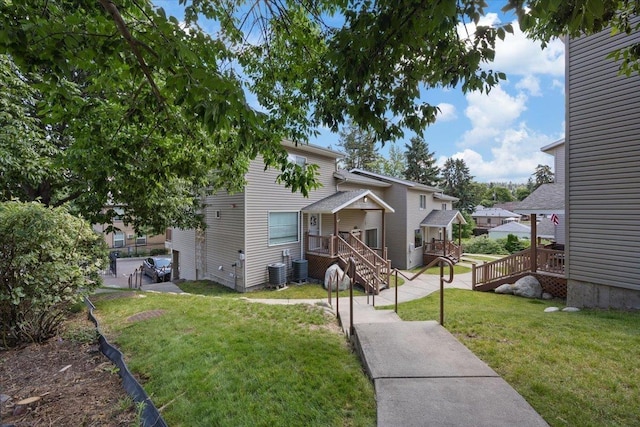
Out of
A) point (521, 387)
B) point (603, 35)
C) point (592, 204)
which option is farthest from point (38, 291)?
point (603, 35)

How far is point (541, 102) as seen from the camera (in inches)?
453

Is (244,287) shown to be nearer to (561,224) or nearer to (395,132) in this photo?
(395,132)

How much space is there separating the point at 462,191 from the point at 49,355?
167 ft

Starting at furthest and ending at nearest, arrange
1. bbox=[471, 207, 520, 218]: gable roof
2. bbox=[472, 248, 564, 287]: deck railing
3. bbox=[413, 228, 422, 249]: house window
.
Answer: bbox=[471, 207, 520, 218]: gable roof → bbox=[413, 228, 422, 249]: house window → bbox=[472, 248, 564, 287]: deck railing

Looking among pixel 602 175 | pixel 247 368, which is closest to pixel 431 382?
pixel 247 368

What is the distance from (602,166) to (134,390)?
36.7 feet

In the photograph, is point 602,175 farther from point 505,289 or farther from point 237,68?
point 237,68

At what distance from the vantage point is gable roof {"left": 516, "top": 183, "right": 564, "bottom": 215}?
10737mm

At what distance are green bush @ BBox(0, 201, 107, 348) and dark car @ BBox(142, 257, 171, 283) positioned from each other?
14.3 meters

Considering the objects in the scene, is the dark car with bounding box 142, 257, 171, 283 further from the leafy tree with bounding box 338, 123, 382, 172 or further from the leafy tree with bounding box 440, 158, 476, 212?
the leafy tree with bounding box 440, 158, 476, 212

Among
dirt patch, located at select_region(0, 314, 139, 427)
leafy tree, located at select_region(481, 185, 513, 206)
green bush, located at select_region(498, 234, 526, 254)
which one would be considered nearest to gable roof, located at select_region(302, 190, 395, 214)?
dirt patch, located at select_region(0, 314, 139, 427)

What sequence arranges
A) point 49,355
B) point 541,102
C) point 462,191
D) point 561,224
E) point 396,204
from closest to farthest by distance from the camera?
point 49,355 → point 541,102 → point 561,224 → point 396,204 → point 462,191

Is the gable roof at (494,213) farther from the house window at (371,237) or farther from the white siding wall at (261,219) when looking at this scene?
the white siding wall at (261,219)

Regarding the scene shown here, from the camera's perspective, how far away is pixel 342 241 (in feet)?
44.0
